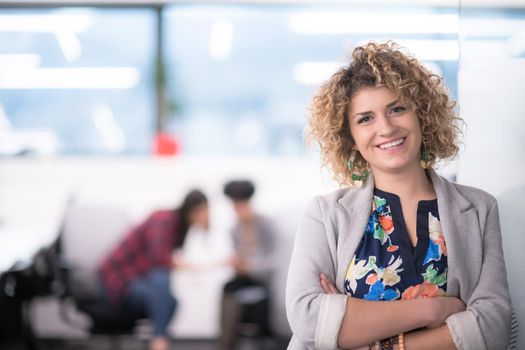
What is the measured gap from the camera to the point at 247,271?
3.86 metres

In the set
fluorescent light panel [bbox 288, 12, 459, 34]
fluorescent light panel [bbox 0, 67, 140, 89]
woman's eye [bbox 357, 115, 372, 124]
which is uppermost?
fluorescent light panel [bbox 288, 12, 459, 34]

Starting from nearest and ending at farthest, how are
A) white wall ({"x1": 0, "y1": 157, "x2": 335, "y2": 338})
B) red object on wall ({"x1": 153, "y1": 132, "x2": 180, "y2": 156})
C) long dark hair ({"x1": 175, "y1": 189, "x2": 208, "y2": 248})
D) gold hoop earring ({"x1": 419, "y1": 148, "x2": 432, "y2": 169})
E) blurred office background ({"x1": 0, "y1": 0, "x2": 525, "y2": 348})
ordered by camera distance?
gold hoop earring ({"x1": 419, "y1": 148, "x2": 432, "y2": 169}) → long dark hair ({"x1": 175, "y1": 189, "x2": 208, "y2": 248}) → white wall ({"x1": 0, "y1": 157, "x2": 335, "y2": 338}) → red object on wall ({"x1": 153, "y1": 132, "x2": 180, "y2": 156}) → blurred office background ({"x1": 0, "y1": 0, "x2": 525, "y2": 348})

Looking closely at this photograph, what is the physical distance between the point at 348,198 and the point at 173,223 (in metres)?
2.52

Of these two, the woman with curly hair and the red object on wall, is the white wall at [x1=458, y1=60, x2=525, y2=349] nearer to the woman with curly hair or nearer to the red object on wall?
the woman with curly hair

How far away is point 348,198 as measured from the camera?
144 cm

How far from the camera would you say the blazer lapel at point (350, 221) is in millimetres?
1358

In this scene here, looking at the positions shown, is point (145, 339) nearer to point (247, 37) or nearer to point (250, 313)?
point (250, 313)

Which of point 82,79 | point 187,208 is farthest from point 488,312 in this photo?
point 82,79

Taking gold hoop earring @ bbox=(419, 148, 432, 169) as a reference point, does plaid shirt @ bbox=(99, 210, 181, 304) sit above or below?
below

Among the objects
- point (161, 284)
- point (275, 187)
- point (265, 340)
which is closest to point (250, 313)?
point (265, 340)

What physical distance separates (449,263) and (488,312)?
0.12 meters

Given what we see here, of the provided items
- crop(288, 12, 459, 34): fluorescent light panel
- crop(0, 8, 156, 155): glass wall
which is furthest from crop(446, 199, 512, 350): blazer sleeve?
crop(0, 8, 156, 155): glass wall

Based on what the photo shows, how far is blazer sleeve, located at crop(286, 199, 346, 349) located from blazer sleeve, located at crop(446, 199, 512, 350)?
0.24 m

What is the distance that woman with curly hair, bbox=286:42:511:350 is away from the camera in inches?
49.7
